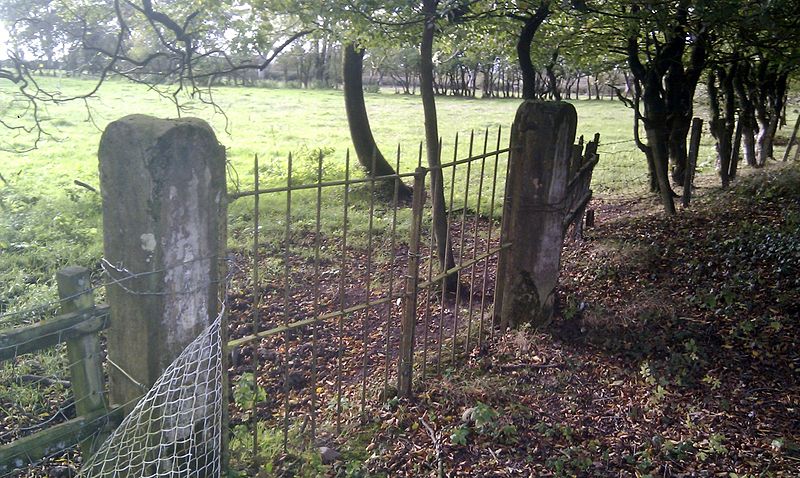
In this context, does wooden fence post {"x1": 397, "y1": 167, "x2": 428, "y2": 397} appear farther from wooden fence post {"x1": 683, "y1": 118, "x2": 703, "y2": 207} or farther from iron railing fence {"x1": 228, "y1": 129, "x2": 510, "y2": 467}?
wooden fence post {"x1": 683, "y1": 118, "x2": 703, "y2": 207}

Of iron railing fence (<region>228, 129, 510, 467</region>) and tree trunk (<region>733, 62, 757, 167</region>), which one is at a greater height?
tree trunk (<region>733, 62, 757, 167</region>)

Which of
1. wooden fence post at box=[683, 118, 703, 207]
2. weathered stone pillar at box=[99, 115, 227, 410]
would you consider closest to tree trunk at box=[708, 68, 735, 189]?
wooden fence post at box=[683, 118, 703, 207]

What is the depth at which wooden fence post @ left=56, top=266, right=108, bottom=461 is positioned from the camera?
8.39 feet

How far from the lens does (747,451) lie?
3.80 meters

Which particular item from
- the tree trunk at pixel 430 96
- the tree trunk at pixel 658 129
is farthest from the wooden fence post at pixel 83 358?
the tree trunk at pixel 658 129

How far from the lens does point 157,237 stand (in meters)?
2.59

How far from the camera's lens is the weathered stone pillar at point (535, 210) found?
5.01 meters

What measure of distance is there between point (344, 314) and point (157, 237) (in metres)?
1.38

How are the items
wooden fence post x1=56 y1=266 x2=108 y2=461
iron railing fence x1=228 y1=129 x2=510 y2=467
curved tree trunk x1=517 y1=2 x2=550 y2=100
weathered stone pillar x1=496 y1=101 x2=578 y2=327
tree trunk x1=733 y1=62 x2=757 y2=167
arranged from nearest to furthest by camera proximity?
wooden fence post x1=56 y1=266 x2=108 y2=461, iron railing fence x1=228 y1=129 x2=510 y2=467, weathered stone pillar x1=496 y1=101 x2=578 y2=327, curved tree trunk x1=517 y1=2 x2=550 y2=100, tree trunk x1=733 y1=62 x2=757 y2=167

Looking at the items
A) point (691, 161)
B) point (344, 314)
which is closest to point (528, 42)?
point (691, 161)

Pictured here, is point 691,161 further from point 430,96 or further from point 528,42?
point 430,96

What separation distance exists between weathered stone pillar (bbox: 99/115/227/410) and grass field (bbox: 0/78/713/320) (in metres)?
0.96

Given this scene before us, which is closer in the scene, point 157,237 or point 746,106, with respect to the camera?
point 157,237

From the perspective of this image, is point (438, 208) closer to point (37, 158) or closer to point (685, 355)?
point (685, 355)
